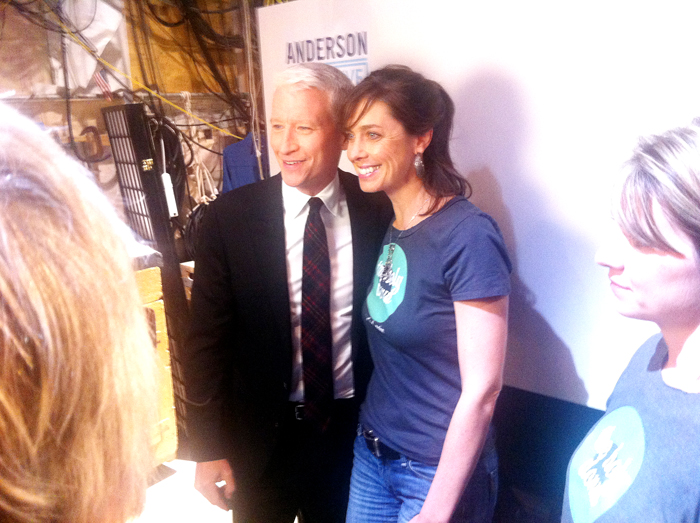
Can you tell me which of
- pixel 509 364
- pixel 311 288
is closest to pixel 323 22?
pixel 311 288

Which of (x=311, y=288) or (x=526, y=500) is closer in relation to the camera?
(x=311, y=288)

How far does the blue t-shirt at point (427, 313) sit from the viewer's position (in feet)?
2.97

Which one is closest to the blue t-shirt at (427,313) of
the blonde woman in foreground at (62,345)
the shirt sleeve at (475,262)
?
the shirt sleeve at (475,262)

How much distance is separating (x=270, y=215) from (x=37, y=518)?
878 mm

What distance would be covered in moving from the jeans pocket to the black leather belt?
4 centimetres

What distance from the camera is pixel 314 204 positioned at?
3.85 feet

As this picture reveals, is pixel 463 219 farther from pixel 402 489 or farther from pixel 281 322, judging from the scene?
pixel 402 489

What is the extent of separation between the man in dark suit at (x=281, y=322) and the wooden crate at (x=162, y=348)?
534 mm

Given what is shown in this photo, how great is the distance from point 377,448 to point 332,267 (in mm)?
439

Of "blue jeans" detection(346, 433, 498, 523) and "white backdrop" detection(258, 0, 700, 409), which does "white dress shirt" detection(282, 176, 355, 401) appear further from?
"white backdrop" detection(258, 0, 700, 409)

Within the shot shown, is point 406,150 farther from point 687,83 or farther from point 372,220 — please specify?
point 687,83

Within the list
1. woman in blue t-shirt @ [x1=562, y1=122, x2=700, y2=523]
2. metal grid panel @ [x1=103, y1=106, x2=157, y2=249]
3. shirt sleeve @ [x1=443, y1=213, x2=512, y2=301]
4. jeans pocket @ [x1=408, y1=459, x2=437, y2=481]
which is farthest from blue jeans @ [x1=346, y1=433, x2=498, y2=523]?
metal grid panel @ [x1=103, y1=106, x2=157, y2=249]

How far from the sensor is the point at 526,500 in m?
1.36

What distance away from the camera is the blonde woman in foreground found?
13.5 inches
